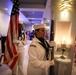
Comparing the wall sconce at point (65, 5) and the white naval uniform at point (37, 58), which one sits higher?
the wall sconce at point (65, 5)

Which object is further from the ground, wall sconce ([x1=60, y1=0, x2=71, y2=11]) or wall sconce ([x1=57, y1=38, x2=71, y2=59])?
wall sconce ([x1=60, y1=0, x2=71, y2=11])

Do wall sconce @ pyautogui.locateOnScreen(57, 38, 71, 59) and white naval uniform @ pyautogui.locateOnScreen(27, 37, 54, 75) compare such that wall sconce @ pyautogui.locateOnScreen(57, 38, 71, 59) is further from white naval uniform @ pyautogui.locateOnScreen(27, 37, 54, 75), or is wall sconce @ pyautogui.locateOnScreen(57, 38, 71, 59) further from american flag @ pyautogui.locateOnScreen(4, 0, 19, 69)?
american flag @ pyautogui.locateOnScreen(4, 0, 19, 69)

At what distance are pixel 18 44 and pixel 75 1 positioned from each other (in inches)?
70.7

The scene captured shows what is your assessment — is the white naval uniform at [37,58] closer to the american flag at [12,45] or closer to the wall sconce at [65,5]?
the wall sconce at [65,5]

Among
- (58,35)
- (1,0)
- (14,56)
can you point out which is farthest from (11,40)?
(1,0)

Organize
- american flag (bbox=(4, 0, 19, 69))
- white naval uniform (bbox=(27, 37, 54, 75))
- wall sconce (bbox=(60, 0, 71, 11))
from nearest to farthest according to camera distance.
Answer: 1. white naval uniform (bbox=(27, 37, 54, 75))
2. wall sconce (bbox=(60, 0, 71, 11))
3. american flag (bbox=(4, 0, 19, 69))

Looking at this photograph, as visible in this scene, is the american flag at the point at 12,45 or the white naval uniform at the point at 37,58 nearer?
the white naval uniform at the point at 37,58

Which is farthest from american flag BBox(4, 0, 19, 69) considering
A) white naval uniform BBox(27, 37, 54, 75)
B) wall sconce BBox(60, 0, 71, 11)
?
wall sconce BBox(60, 0, 71, 11)

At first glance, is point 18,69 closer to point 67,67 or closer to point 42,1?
point 67,67

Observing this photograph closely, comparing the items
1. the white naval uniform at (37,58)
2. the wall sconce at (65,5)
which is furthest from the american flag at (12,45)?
the wall sconce at (65,5)

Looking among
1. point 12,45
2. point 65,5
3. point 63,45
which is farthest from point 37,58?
point 12,45

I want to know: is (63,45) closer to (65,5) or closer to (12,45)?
(65,5)

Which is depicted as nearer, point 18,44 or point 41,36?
point 41,36

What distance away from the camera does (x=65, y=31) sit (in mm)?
2080
